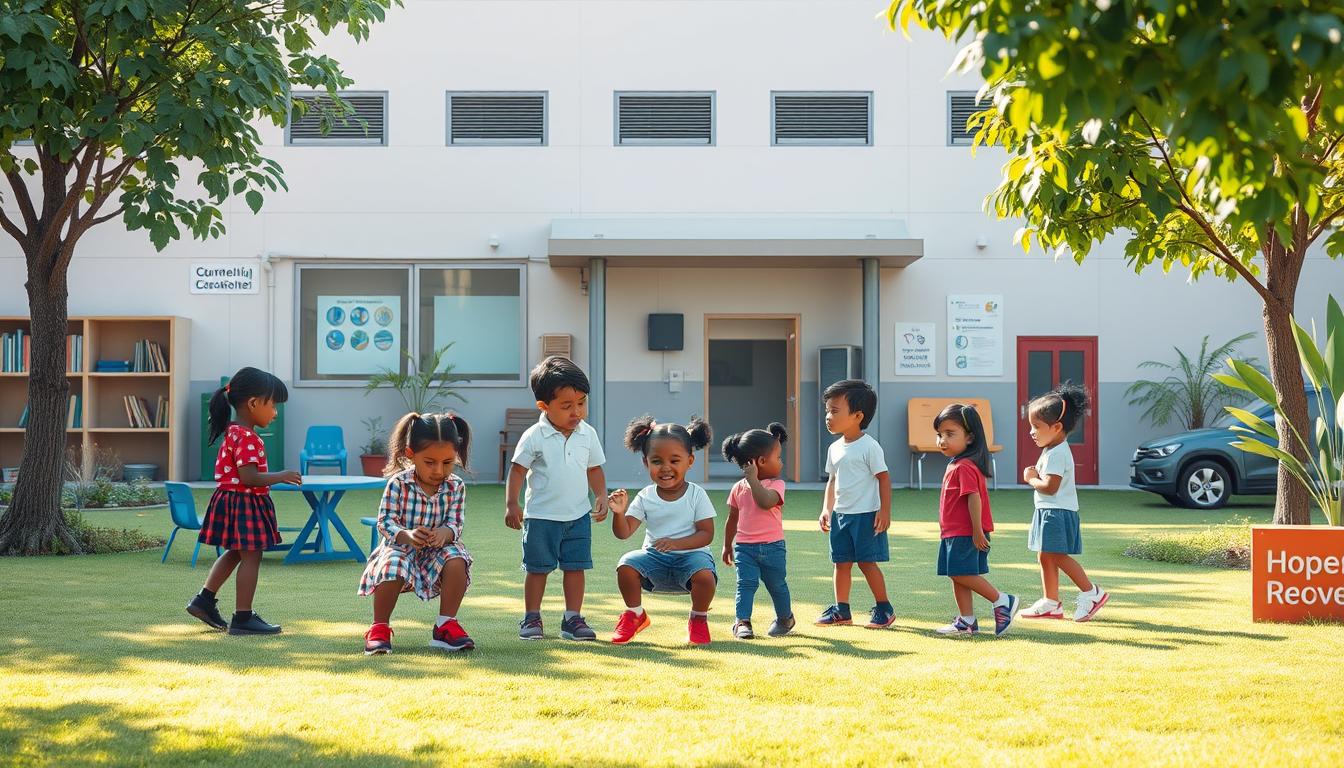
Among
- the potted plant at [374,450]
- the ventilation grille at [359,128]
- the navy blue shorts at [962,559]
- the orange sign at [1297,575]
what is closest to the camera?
Answer: the navy blue shorts at [962,559]

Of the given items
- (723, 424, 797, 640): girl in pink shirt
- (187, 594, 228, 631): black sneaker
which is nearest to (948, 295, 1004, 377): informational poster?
(723, 424, 797, 640): girl in pink shirt

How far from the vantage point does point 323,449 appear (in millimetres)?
16703

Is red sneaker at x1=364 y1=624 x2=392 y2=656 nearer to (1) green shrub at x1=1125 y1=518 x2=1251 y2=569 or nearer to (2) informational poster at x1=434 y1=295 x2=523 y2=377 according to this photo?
(1) green shrub at x1=1125 y1=518 x2=1251 y2=569

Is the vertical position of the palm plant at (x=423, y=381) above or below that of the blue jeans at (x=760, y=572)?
above

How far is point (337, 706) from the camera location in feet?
13.3

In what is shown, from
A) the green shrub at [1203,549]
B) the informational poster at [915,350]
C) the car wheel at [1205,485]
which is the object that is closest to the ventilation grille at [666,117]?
the informational poster at [915,350]

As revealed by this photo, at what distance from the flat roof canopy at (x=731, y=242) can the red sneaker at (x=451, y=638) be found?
1106cm

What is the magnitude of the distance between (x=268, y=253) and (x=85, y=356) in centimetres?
260

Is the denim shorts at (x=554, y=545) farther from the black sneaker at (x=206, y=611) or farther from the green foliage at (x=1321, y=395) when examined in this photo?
the green foliage at (x=1321, y=395)

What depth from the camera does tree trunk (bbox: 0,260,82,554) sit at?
9.30 meters

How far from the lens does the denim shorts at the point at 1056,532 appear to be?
644 cm

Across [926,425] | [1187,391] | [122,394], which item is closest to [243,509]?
[926,425]

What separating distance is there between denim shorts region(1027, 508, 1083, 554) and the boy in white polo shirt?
2264 millimetres

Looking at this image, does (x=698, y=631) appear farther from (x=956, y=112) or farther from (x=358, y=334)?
(x=956, y=112)
